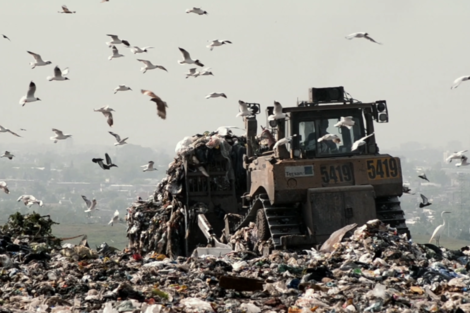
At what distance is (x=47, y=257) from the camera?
447 inches

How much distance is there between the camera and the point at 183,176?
14.9m

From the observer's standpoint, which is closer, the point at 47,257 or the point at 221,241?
the point at 47,257

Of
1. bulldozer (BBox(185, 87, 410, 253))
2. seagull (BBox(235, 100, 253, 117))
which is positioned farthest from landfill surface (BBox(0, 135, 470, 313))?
seagull (BBox(235, 100, 253, 117))

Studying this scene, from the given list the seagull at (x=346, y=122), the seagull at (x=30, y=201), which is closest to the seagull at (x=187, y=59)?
the seagull at (x=30, y=201)

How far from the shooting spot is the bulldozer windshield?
11.8 m

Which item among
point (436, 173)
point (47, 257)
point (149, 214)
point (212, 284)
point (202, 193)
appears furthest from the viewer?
point (436, 173)

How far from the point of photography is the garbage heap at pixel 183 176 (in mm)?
14766

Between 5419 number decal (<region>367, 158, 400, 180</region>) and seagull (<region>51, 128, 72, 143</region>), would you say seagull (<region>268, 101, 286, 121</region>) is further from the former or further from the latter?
seagull (<region>51, 128, 72, 143</region>)

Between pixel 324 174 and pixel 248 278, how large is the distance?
3100 millimetres

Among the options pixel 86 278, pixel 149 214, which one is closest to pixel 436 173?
pixel 149 214

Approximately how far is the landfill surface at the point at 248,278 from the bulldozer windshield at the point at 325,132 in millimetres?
1200

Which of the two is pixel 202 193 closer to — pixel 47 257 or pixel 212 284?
pixel 47 257

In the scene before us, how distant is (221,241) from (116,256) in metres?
1.65

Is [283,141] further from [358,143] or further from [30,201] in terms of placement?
[30,201]
